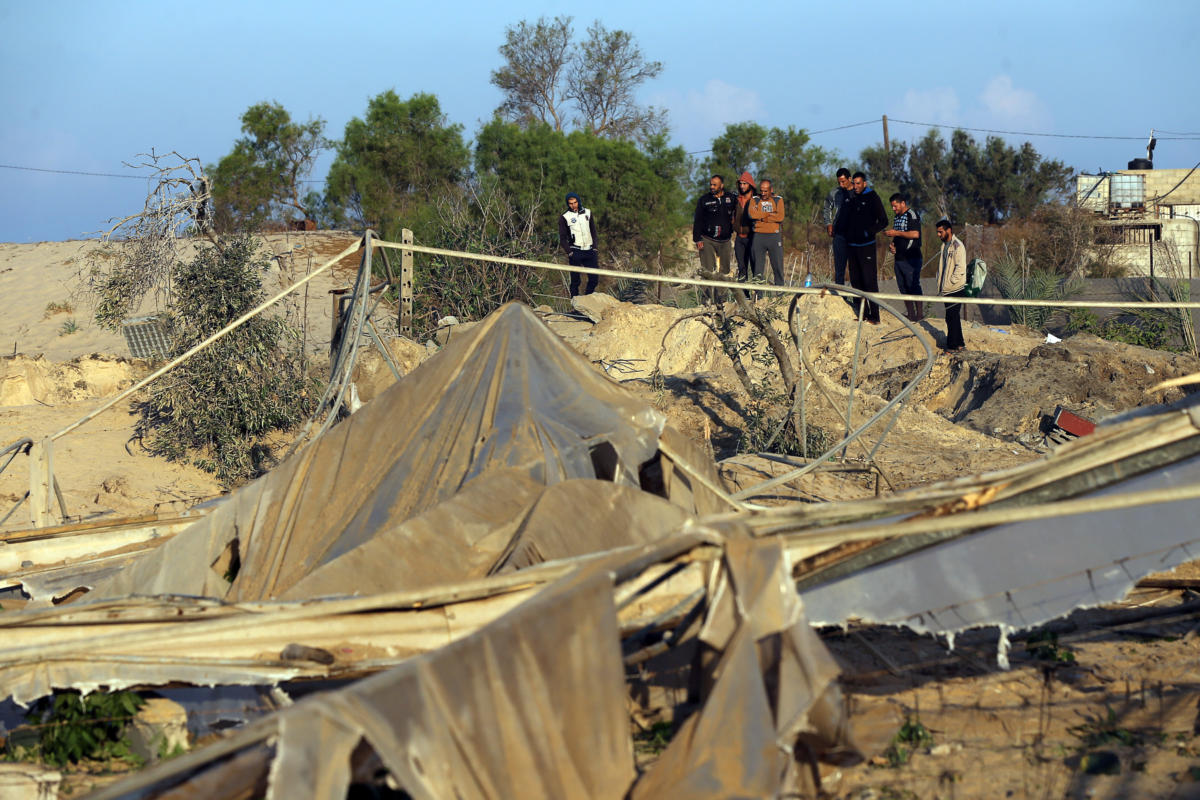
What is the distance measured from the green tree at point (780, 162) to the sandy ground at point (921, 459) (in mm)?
13842

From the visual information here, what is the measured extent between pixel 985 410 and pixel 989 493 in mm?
8122

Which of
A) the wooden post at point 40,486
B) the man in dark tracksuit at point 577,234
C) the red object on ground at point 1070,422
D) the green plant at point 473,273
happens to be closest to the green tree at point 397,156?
the green plant at point 473,273

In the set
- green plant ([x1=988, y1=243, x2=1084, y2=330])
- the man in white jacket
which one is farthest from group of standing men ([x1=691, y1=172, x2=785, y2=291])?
green plant ([x1=988, y1=243, x2=1084, y2=330])

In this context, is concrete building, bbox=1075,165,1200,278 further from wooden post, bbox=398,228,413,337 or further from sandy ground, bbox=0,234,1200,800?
wooden post, bbox=398,228,413,337

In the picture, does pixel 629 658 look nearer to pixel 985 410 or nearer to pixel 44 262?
pixel 985 410

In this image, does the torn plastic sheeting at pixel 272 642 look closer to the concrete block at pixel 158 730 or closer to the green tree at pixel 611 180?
the concrete block at pixel 158 730

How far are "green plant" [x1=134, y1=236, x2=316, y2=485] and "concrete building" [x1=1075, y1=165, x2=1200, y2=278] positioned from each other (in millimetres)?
15370

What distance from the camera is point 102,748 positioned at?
4.21 metres

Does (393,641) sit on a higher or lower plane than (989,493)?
lower

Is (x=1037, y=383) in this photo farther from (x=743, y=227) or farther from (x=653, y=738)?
(x=653, y=738)

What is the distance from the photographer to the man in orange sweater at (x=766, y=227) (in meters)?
11.7

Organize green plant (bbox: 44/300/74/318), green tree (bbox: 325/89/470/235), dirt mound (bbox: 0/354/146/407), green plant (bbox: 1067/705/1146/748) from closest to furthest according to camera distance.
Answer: green plant (bbox: 1067/705/1146/748), dirt mound (bbox: 0/354/146/407), green plant (bbox: 44/300/74/318), green tree (bbox: 325/89/470/235)

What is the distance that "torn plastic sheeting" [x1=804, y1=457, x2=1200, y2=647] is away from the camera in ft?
10.3

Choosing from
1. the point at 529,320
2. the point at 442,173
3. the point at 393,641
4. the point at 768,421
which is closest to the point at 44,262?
the point at 442,173
